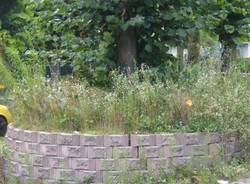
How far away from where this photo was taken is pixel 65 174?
6273mm

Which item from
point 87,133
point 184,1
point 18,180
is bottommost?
point 18,180

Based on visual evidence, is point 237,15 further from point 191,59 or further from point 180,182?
point 180,182

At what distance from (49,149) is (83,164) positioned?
0.46 metres

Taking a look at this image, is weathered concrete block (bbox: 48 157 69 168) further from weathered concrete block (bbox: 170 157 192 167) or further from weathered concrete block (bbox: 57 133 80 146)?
weathered concrete block (bbox: 170 157 192 167)

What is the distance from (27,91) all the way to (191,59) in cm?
292

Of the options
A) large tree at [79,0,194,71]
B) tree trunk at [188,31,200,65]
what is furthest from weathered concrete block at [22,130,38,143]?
tree trunk at [188,31,200,65]

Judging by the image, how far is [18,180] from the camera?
6.67 m

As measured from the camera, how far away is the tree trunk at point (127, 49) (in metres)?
8.30

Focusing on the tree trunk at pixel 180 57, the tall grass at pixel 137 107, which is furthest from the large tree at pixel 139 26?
the tall grass at pixel 137 107

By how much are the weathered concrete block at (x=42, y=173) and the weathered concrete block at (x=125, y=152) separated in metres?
0.83

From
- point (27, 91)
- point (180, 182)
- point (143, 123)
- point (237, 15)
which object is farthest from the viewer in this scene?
point (237, 15)

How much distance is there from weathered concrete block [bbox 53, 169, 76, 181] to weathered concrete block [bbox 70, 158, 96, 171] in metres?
0.07

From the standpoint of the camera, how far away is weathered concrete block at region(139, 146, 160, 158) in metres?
6.15

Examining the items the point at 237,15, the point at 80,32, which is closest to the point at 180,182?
the point at 80,32
